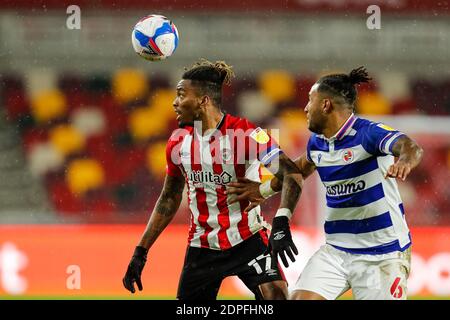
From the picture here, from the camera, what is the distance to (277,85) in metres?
16.5

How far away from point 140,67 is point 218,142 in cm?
1021

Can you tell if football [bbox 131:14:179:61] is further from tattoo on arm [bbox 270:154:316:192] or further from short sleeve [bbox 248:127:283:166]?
tattoo on arm [bbox 270:154:316:192]

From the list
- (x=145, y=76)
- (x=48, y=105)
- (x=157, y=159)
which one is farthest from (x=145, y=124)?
(x=48, y=105)

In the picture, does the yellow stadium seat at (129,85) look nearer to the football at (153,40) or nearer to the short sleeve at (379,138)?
the football at (153,40)

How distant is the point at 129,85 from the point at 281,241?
11239 mm


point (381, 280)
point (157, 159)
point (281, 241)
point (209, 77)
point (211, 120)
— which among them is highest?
point (209, 77)

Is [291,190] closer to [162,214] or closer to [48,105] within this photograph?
[162,214]

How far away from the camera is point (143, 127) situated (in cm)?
1584

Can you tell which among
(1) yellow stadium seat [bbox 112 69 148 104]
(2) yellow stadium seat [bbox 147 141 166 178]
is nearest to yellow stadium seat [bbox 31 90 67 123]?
(1) yellow stadium seat [bbox 112 69 148 104]

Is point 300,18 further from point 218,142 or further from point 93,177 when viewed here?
point 218,142

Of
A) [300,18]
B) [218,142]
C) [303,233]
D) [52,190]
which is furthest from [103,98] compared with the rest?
[218,142]

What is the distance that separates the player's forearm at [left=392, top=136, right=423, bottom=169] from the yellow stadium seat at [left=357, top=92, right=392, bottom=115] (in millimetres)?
10917

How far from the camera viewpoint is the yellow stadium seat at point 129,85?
52.4 feet

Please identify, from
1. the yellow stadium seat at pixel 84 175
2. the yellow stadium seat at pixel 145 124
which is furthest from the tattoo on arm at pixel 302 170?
the yellow stadium seat at pixel 145 124
